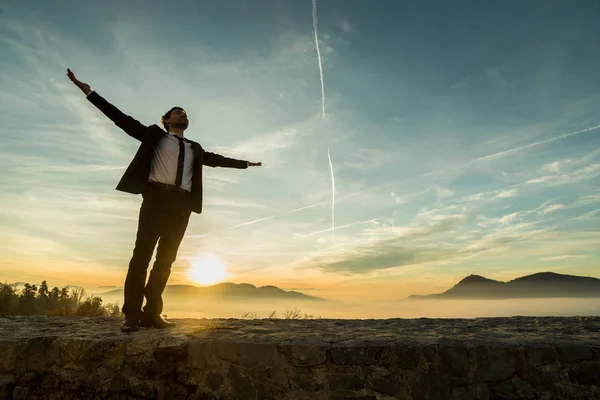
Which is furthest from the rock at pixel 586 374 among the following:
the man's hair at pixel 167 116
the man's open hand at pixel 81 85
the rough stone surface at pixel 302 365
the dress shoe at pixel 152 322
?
the man's open hand at pixel 81 85

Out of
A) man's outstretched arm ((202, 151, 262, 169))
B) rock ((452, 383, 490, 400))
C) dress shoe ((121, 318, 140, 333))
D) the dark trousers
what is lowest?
rock ((452, 383, 490, 400))

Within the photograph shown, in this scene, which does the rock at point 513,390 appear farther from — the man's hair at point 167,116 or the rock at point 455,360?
the man's hair at point 167,116

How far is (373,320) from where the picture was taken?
17.3 feet

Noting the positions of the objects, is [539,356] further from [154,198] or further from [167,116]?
[167,116]

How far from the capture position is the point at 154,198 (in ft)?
13.5

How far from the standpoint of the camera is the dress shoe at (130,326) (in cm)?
391

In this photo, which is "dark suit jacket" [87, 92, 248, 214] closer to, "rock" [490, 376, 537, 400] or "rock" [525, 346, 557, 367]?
"rock" [490, 376, 537, 400]

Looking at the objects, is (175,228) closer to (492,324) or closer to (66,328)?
(66,328)

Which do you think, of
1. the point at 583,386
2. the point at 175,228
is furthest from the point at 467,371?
the point at 175,228

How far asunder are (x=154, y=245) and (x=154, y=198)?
52 centimetres

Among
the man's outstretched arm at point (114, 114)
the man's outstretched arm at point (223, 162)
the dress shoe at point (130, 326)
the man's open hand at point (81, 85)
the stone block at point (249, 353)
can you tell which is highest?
the man's open hand at point (81, 85)

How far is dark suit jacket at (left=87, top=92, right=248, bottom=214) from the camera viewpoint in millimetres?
4082

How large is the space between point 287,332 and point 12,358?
2648 mm

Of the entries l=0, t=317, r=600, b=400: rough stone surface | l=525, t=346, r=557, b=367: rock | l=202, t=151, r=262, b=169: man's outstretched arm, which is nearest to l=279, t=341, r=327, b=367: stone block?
l=0, t=317, r=600, b=400: rough stone surface
